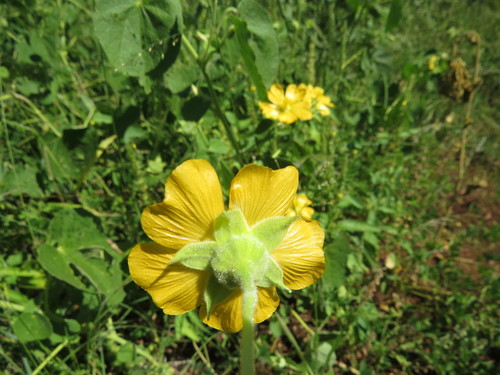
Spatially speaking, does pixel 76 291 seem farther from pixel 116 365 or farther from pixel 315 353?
pixel 315 353

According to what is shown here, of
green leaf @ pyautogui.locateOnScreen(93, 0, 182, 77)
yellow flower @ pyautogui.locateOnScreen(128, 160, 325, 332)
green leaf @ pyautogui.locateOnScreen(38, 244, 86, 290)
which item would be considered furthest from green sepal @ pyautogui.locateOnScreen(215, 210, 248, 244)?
green leaf @ pyautogui.locateOnScreen(38, 244, 86, 290)

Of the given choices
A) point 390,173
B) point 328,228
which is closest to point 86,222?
point 328,228

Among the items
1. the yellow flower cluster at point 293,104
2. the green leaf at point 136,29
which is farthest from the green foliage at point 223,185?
the yellow flower cluster at point 293,104

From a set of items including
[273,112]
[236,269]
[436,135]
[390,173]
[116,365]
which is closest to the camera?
[236,269]

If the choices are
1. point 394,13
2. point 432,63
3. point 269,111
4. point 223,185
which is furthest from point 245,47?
point 432,63

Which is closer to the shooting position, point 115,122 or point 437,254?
point 115,122

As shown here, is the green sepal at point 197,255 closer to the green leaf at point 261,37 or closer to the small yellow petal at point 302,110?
the green leaf at point 261,37
